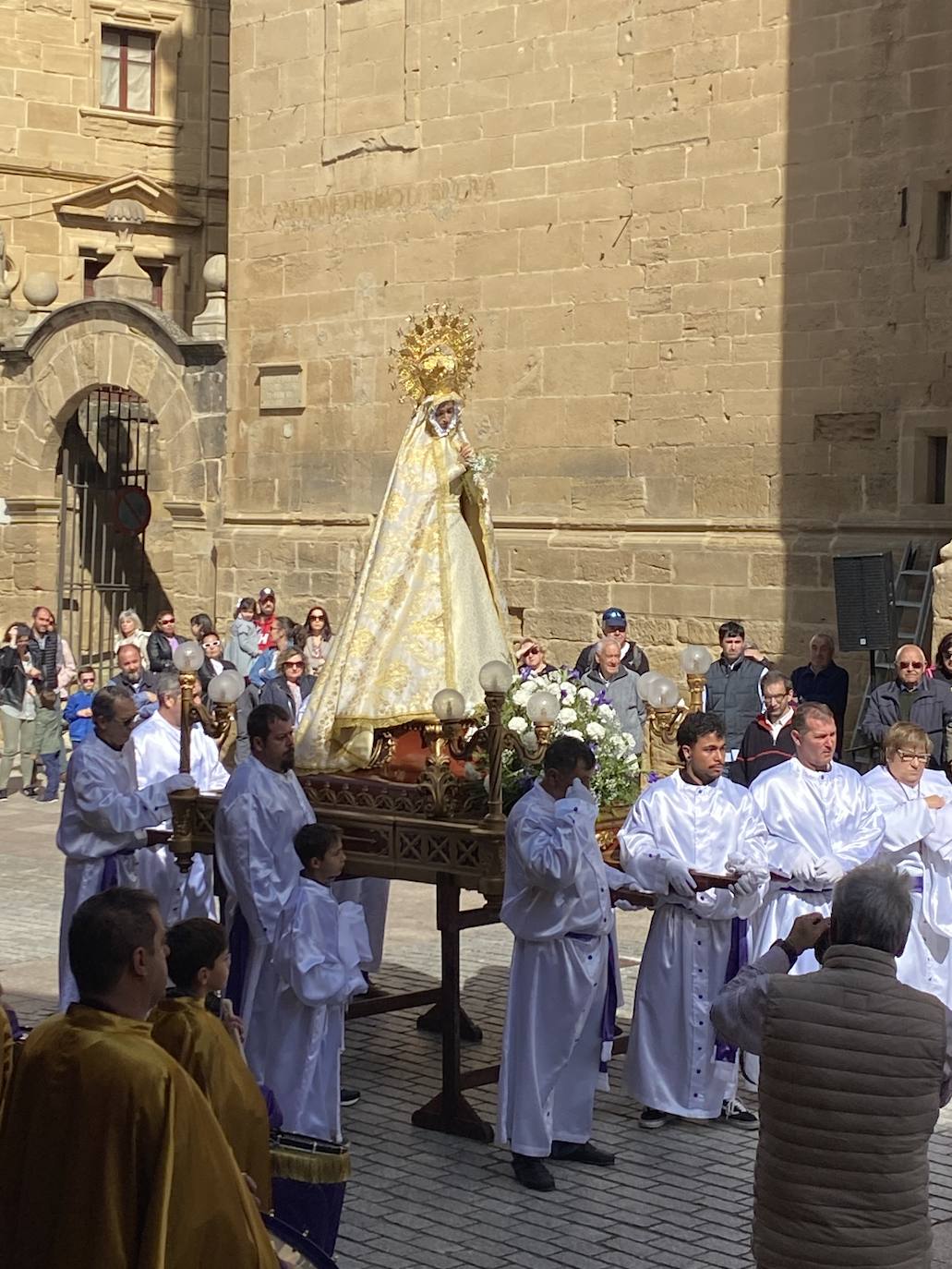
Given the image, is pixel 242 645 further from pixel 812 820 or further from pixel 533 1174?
pixel 533 1174

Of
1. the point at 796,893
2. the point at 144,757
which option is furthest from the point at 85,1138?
the point at 144,757

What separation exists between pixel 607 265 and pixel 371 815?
31.2 feet

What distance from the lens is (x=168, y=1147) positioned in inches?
143

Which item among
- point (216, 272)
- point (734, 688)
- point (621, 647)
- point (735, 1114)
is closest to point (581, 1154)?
point (735, 1114)

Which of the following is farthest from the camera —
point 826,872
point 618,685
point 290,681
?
point 290,681

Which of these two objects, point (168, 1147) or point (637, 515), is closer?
point (168, 1147)

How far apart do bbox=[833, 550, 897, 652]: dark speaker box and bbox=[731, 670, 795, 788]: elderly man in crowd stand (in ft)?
10.6

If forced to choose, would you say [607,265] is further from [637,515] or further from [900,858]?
[900,858]

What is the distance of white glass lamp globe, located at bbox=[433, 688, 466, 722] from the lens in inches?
292

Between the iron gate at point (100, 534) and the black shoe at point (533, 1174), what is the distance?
50.9 feet

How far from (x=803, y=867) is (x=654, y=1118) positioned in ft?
3.79

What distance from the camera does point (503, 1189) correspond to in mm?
6832

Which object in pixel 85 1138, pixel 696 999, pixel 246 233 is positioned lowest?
pixel 696 999

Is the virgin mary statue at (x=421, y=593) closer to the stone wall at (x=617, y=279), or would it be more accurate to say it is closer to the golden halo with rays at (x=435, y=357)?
the golden halo with rays at (x=435, y=357)
